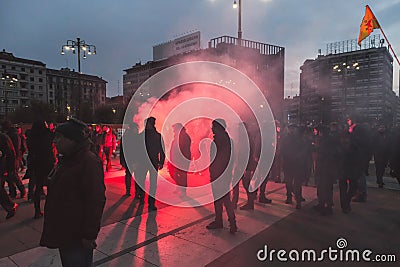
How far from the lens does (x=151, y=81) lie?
66.3 ft

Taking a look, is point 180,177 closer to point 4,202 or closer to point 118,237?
point 118,237

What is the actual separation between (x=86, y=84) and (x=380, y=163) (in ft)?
301

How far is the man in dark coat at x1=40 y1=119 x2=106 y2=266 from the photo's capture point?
190 centimetres

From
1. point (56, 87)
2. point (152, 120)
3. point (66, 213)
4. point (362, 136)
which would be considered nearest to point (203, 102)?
point (152, 120)

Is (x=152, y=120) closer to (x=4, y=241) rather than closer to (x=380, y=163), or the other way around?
(x=4, y=241)

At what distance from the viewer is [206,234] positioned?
396 centimetres

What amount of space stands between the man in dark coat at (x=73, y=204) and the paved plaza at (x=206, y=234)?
135 cm

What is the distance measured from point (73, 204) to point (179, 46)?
17.5m

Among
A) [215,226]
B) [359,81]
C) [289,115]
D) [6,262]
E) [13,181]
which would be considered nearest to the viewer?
[6,262]

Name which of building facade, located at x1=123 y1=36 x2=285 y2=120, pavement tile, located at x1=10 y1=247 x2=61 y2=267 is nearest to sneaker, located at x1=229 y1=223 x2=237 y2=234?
pavement tile, located at x1=10 y1=247 x2=61 y2=267

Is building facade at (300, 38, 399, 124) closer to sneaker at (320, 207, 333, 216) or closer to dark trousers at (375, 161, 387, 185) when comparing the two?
dark trousers at (375, 161, 387, 185)

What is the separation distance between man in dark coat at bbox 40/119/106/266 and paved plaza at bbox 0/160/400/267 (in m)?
1.35

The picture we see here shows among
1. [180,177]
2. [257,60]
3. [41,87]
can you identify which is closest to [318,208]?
[180,177]

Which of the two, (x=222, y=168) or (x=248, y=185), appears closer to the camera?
(x=222, y=168)
